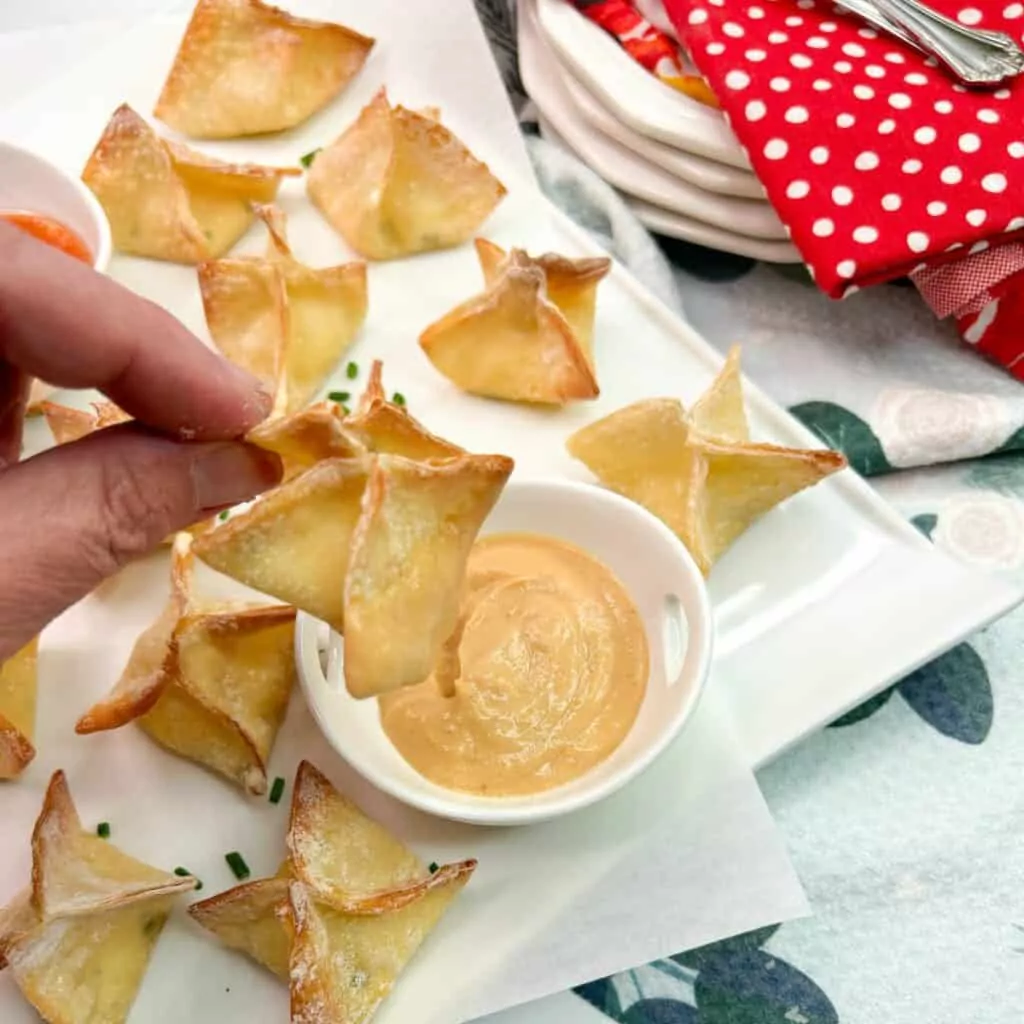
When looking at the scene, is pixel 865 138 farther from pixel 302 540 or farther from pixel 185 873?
pixel 185 873

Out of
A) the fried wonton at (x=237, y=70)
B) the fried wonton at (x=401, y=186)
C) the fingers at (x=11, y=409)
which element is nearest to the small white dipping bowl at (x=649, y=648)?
the fingers at (x=11, y=409)

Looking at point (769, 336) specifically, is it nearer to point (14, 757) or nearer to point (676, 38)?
point (676, 38)

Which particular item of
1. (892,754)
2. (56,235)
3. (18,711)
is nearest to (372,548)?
(18,711)

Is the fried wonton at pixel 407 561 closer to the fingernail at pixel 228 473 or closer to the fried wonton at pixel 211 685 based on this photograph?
the fingernail at pixel 228 473

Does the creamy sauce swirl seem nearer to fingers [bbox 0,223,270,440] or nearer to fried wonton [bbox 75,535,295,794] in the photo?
fried wonton [bbox 75,535,295,794]

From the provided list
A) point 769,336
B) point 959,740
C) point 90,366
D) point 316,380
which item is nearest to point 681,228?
point 769,336

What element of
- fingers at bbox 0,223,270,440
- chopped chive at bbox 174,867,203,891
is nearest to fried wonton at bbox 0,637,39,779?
chopped chive at bbox 174,867,203,891
